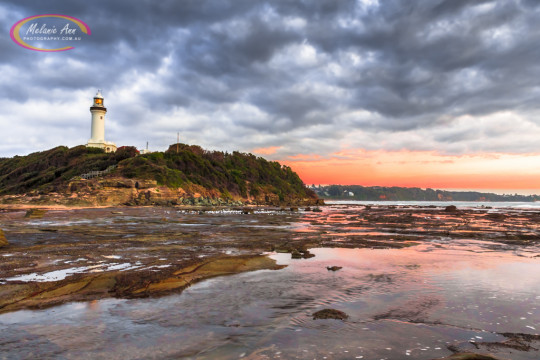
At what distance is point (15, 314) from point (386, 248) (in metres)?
11.9

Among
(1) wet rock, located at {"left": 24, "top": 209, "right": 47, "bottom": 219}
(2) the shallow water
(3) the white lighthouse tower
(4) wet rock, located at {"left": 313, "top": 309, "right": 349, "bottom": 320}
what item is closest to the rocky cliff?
(3) the white lighthouse tower

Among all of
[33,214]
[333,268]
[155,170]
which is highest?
[155,170]

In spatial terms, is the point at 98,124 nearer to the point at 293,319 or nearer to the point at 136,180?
the point at 136,180

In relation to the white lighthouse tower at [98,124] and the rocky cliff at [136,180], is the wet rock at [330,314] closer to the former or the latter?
the rocky cliff at [136,180]

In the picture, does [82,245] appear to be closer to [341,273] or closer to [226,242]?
[226,242]

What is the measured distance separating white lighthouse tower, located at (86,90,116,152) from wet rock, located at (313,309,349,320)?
3507 inches

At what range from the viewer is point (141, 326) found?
4.73 m

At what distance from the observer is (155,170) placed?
5950 centimetres

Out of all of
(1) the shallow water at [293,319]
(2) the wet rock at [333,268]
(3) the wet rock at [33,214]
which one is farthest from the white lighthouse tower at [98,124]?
(1) the shallow water at [293,319]

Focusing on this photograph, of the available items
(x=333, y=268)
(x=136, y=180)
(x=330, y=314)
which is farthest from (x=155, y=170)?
(x=330, y=314)

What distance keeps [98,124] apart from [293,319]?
91.3 meters

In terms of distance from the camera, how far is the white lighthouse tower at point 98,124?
268 ft

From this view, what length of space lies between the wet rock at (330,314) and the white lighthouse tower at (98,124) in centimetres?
8907

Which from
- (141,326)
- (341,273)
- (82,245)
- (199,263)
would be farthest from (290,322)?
(82,245)
